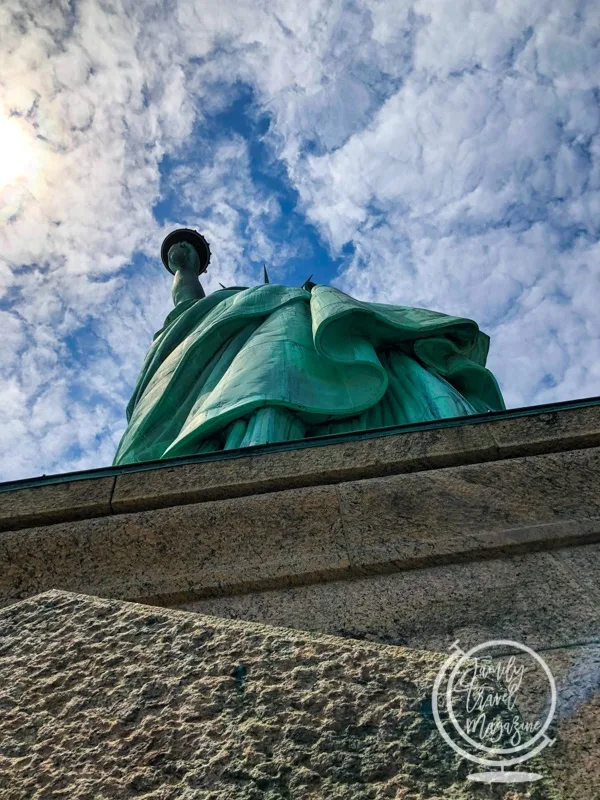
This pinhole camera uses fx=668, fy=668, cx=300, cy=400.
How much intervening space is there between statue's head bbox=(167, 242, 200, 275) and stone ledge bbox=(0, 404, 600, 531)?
27.3 feet

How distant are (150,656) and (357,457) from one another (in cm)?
133

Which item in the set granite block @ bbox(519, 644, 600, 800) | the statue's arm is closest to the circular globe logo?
granite block @ bbox(519, 644, 600, 800)

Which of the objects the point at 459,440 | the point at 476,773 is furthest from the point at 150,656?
the point at 459,440

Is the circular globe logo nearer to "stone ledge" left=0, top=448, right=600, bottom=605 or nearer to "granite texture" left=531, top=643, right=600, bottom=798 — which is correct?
"granite texture" left=531, top=643, right=600, bottom=798

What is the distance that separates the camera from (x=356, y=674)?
4.65 ft

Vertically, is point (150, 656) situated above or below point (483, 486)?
below

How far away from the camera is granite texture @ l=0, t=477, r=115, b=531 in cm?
266

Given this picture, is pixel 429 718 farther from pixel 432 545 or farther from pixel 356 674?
pixel 432 545

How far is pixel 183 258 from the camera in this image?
1080cm

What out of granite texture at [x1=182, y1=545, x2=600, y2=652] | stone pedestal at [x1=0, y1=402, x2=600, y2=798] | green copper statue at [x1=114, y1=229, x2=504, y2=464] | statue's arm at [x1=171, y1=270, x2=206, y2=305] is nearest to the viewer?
granite texture at [x1=182, y1=545, x2=600, y2=652]

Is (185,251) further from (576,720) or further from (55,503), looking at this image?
(576,720)

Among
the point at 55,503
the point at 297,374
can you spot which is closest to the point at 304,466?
the point at 55,503

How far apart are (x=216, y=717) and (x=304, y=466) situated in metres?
1.39

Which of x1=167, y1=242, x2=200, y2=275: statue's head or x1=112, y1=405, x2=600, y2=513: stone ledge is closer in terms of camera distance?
x1=112, y1=405, x2=600, y2=513: stone ledge
